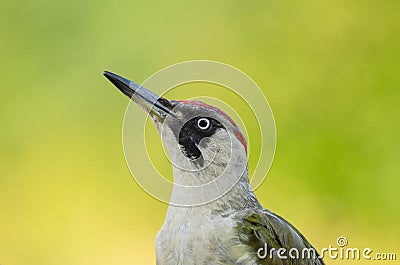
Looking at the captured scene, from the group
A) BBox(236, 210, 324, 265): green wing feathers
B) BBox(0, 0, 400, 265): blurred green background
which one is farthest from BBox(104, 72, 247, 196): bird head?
BBox(0, 0, 400, 265): blurred green background

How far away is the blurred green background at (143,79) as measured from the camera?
613 cm

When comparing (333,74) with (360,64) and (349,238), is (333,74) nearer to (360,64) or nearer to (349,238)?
(360,64)

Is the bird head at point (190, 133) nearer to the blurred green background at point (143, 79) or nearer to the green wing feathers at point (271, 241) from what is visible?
the green wing feathers at point (271, 241)

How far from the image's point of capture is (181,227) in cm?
364

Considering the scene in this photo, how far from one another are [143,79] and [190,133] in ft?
8.38

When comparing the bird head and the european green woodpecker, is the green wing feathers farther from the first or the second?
the bird head

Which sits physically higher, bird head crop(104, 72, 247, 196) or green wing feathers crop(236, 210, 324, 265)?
bird head crop(104, 72, 247, 196)

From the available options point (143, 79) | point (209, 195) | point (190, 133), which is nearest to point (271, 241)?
point (209, 195)

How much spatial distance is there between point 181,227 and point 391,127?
10.5 feet

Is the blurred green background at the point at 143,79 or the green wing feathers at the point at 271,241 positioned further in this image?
the blurred green background at the point at 143,79

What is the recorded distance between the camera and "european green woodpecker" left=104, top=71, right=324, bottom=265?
3.62 metres

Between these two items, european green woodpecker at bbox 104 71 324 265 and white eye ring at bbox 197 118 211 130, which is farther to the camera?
white eye ring at bbox 197 118 211 130

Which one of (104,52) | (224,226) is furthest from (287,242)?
(104,52)

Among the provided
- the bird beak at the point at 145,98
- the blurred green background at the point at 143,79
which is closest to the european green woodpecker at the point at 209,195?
Result: the bird beak at the point at 145,98
